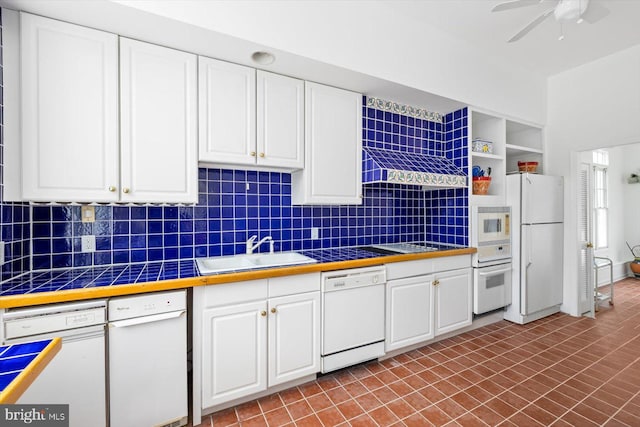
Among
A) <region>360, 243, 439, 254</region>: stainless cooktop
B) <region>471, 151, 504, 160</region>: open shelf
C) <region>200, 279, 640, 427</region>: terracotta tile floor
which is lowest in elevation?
<region>200, 279, 640, 427</region>: terracotta tile floor

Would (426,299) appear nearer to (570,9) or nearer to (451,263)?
(451,263)

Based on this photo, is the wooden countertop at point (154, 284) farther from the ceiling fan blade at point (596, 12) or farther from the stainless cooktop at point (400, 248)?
the ceiling fan blade at point (596, 12)

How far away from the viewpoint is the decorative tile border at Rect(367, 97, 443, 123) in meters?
3.02

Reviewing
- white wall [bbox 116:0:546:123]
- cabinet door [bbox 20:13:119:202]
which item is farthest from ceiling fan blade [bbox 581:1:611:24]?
cabinet door [bbox 20:13:119:202]

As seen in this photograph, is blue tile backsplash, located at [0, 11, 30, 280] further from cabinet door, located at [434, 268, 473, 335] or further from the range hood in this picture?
cabinet door, located at [434, 268, 473, 335]

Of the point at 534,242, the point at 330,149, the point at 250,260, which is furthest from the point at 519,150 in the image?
the point at 250,260

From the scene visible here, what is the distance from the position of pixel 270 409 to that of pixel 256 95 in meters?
2.18

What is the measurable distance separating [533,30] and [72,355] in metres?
4.22

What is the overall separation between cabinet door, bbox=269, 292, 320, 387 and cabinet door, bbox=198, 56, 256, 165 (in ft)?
3.53

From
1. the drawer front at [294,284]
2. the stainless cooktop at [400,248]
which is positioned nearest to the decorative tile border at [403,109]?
the stainless cooktop at [400,248]

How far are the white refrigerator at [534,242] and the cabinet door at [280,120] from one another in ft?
8.20

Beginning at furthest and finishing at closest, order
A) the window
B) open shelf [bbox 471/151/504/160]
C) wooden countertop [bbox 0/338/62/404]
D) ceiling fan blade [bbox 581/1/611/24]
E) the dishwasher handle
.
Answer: the window
open shelf [bbox 471/151/504/160]
ceiling fan blade [bbox 581/1/611/24]
the dishwasher handle
wooden countertop [bbox 0/338/62/404]

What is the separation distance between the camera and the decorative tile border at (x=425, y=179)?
2598 millimetres

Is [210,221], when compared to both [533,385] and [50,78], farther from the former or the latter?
[533,385]
